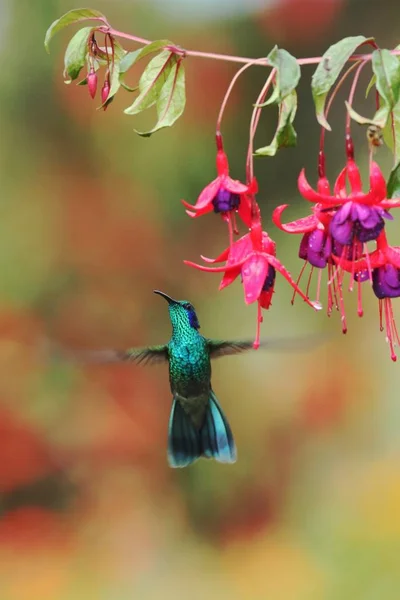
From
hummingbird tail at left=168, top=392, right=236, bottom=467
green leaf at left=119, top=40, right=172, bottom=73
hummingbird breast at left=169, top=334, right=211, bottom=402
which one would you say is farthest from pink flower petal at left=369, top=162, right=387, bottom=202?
hummingbird tail at left=168, top=392, right=236, bottom=467

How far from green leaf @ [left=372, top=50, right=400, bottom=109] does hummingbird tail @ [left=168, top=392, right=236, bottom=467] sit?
2.20 feet

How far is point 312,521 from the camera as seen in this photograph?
2039mm

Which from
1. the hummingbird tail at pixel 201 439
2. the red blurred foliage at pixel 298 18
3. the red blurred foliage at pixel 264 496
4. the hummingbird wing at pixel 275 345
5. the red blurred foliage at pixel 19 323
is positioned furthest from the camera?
the red blurred foliage at pixel 264 496

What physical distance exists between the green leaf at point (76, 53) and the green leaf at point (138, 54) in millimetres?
82

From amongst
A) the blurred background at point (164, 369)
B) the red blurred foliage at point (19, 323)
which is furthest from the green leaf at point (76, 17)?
the red blurred foliage at point (19, 323)

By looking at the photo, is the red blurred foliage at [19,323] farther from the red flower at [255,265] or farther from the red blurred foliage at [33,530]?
the red flower at [255,265]

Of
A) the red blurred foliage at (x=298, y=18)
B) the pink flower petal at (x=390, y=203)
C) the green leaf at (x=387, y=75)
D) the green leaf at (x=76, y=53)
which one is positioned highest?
the red blurred foliage at (x=298, y=18)

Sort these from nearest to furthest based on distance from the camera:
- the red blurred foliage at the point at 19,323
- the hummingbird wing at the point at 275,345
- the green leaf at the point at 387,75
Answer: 1. the green leaf at the point at 387,75
2. the hummingbird wing at the point at 275,345
3. the red blurred foliage at the point at 19,323

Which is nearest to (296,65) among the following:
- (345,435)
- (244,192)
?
(244,192)

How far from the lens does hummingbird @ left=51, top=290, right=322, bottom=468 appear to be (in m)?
0.94

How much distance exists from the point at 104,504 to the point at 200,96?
3.66 feet

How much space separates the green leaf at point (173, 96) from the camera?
613 millimetres

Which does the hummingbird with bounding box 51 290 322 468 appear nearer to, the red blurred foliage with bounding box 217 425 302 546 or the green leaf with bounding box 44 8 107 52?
the green leaf with bounding box 44 8 107 52

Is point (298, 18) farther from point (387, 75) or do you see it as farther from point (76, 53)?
point (387, 75)
